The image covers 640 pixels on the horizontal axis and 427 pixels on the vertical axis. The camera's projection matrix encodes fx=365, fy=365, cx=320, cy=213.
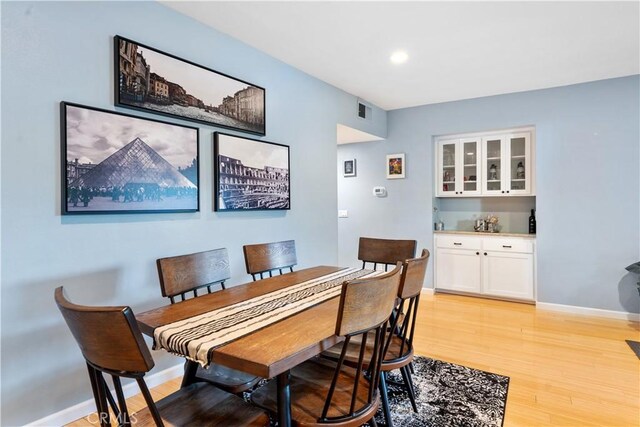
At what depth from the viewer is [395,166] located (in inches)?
202

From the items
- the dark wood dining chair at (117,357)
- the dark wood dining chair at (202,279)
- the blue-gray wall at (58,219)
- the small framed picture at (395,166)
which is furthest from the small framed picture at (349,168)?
the dark wood dining chair at (117,357)

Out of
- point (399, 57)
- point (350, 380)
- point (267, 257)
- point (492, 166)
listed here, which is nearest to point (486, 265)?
point (492, 166)

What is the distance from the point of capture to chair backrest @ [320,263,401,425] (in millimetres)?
1269

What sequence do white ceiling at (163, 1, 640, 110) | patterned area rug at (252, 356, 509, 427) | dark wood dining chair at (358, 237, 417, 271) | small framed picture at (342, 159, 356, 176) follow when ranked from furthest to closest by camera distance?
small framed picture at (342, 159, 356, 176) < dark wood dining chair at (358, 237, 417, 271) < white ceiling at (163, 1, 640, 110) < patterned area rug at (252, 356, 509, 427)

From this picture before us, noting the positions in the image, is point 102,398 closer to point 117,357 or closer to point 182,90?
point 117,357

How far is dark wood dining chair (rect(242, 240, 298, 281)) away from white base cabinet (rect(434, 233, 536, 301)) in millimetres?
2765

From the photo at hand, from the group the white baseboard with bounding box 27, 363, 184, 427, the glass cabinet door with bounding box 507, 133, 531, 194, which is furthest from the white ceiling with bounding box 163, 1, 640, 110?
the white baseboard with bounding box 27, 363, 184, 427

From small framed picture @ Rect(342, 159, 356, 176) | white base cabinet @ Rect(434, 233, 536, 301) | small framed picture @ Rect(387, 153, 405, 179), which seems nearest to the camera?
white base cabinet @ Rect(434, 233, 536, 301)

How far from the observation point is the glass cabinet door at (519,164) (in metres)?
4.44

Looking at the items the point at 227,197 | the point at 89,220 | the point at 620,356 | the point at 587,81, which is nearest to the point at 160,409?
the point at 89,220

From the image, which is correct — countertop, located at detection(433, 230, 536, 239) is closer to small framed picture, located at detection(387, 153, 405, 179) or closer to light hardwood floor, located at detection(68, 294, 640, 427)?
light hardwood floor, located at detection(68, 294, 640, 427)

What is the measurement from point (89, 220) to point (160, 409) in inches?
46.9

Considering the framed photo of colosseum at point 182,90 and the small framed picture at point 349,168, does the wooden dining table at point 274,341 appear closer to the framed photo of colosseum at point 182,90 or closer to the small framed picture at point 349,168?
the framed photo of colosseum at point 182,90

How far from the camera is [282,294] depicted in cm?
193
